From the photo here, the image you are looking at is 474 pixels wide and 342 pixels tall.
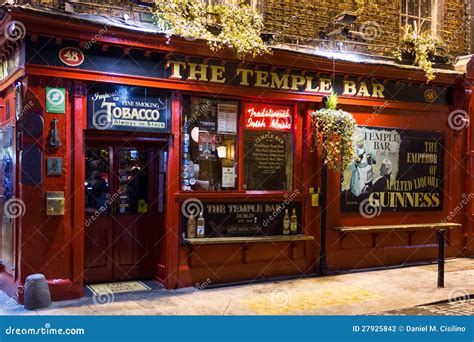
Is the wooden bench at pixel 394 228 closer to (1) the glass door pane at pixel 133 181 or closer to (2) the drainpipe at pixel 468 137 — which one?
(2) the drainpipe at pixel 468 137

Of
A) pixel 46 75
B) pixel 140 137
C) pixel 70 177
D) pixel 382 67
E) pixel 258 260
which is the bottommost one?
pixel 258 260

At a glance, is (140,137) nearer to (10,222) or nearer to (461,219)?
(10,222)

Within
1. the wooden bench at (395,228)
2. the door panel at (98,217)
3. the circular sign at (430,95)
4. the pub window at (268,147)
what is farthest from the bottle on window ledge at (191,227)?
the circular sign at (430,95)

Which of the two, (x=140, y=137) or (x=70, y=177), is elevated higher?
(x=140, y=137)

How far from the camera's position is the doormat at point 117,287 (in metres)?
8.50

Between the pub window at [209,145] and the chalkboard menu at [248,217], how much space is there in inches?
14.8

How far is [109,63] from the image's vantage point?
27.1 ft

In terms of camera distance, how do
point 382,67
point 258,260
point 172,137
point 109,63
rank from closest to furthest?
point 109,63, point 172,137, point 258,260, point 382,67

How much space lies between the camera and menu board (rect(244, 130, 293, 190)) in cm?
966

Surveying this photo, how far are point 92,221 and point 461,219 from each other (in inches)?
317

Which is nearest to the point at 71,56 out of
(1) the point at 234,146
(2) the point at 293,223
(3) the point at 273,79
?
(1) the point at 234,146

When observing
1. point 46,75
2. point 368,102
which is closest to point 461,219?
point 368,102

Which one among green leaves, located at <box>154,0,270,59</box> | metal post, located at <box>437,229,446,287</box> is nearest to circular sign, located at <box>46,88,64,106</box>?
green leaves, located at <box>154,0,270,59</box>

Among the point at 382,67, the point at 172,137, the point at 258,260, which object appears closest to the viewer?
the point at 172,137
